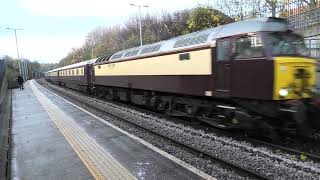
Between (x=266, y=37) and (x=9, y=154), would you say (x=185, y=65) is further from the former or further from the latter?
(x=9, y=154)

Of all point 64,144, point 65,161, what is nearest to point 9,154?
point 64,144

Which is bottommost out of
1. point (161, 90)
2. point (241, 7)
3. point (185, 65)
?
point (161, 90)

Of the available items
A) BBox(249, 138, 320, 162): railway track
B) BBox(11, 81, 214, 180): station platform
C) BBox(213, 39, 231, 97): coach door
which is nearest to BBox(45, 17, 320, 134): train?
BBox(213, 39, 231, 97): coach door

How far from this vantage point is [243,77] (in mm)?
10555

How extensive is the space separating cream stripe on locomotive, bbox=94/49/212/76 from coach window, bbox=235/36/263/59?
136 cm

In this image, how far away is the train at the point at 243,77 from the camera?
9.70m

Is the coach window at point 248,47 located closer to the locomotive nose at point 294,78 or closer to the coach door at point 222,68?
the coach door at point 222,68

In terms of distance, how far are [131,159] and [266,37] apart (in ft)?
14.4

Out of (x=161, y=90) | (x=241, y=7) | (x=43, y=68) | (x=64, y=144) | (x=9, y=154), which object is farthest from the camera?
(x=43, y=68)

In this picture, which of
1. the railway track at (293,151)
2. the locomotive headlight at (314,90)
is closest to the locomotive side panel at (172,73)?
the railway track at (293,151)

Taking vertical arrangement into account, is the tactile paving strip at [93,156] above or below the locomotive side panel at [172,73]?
below

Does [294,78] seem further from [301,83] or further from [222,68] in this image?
[222,68]

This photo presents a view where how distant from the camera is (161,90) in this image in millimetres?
15812

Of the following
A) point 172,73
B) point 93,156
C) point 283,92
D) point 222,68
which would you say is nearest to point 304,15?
point 172,73
